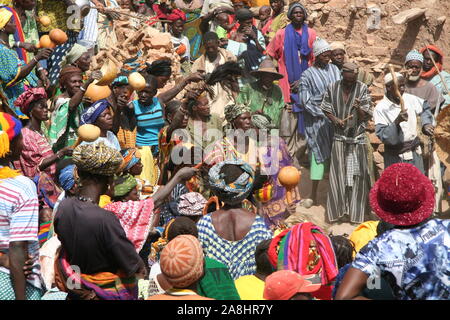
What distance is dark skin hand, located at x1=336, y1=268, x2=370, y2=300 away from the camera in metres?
4.11

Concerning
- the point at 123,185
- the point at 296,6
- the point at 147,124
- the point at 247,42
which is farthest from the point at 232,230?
the point at 247,42

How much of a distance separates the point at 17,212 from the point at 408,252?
6.86ft

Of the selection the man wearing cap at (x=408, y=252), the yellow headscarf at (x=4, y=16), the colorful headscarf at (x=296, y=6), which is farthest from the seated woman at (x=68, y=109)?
the man wearing cap at (x=408, y=252)

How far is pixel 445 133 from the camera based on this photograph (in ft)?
29.2

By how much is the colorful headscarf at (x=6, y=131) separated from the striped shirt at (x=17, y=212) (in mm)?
175

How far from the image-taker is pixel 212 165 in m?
8.13

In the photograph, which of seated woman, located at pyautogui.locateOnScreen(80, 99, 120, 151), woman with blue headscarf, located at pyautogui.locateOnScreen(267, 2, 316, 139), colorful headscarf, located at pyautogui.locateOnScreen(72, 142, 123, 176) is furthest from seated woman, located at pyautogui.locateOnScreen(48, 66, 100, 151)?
colorful headscarf, located at pyautogui.locateOnScreen(72, 142, 123, 176)

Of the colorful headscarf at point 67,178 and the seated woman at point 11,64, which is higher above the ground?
the seated woman at point 11,64

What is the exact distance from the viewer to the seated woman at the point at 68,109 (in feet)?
27.9

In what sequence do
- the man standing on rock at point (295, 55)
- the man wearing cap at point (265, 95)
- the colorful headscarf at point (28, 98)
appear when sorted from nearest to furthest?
the colorful headscarf at point (28, 98) < the man wearing cap at point (265, 95) < the man standing on rock at point (295, 55)

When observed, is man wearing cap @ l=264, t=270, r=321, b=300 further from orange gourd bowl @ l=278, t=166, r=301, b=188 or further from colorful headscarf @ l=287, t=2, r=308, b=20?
colorful headscarf @ l=287, t=2, r=308, b=20

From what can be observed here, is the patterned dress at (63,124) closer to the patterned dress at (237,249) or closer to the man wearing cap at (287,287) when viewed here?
the patterned dress at (237,249)

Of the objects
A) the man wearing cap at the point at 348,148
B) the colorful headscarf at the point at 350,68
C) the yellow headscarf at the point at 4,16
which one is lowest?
the man wearing cap at the point at 348,148

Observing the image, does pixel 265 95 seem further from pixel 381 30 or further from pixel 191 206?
pixel 191 206
